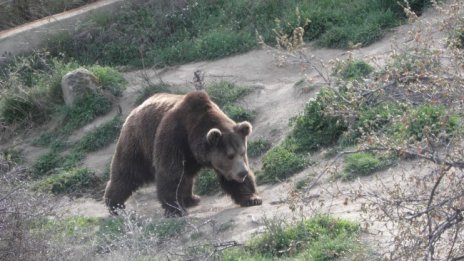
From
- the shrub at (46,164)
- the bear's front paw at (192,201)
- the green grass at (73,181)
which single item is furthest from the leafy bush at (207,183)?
the shrub at (46,164)

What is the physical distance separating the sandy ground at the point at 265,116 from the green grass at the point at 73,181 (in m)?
0.29

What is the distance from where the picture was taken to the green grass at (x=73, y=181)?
1322 centimetres

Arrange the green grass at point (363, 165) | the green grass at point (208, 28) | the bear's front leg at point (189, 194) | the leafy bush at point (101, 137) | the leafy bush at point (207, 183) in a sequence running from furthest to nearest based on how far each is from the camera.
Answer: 1. the green grass at point (208, 28)
2. the leafy bush at point (101, 137)
3. the leafy bush at point (207, 183)
4. the bear's front leg at point (189, 194)
5. the green grass at point (363, 165)

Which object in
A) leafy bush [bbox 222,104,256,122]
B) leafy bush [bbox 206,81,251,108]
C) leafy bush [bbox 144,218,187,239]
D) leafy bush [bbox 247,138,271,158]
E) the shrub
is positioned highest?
leafy bush [bbox 144,218,187,239]

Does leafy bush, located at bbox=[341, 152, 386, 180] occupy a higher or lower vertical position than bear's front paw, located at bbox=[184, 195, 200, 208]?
higher

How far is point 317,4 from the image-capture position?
1577 centimetres

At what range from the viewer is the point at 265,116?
525 inches

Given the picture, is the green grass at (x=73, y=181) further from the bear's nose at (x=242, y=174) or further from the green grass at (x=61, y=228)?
the bear's nose at (x=242, y=174)

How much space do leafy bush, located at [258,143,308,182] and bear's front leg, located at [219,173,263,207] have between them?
0.46m

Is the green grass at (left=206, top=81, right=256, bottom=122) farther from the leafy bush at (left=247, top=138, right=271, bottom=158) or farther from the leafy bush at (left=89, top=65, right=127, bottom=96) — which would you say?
the leafy bush at (left=89, top=65, right=127, bottom=96)

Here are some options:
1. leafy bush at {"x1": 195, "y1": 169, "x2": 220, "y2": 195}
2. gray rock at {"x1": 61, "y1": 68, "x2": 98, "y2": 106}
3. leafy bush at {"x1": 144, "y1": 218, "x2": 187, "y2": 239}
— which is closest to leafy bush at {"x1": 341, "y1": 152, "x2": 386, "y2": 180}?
leafy bush at {"x1": 144, "y1": 218, "x2": 187, "y2": 239}

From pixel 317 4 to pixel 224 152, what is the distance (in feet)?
18.6

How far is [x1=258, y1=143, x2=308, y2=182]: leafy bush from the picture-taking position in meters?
11.5

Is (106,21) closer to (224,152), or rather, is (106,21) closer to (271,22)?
(271,22)
